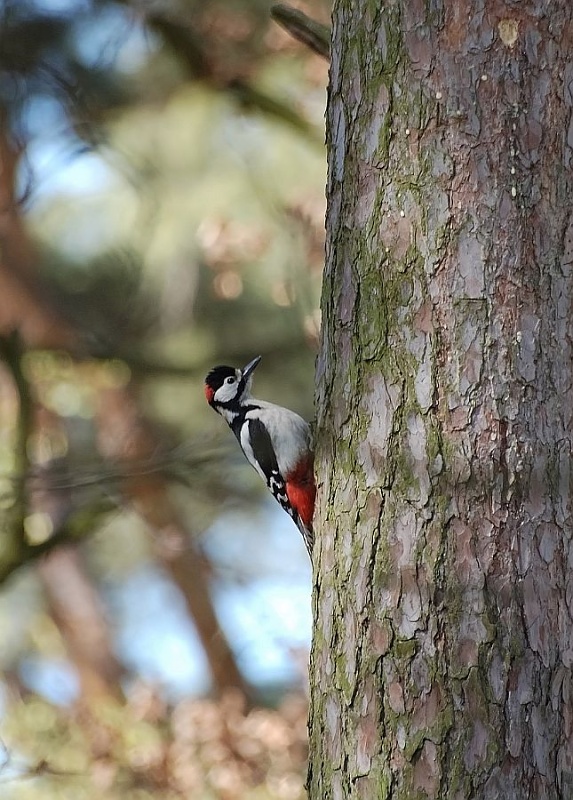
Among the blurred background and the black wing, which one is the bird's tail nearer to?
the black wing

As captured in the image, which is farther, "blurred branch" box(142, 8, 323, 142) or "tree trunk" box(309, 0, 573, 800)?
"blurred branch" box(142, 8, 323, 142)

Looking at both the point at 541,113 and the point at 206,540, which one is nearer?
the point at 541,113

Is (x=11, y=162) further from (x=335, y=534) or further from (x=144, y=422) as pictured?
(x=335, y=534)

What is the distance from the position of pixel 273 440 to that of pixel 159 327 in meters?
2.67

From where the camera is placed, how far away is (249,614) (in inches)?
255

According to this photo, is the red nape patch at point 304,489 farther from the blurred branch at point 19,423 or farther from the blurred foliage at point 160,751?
the blurred foliage at point 160,751

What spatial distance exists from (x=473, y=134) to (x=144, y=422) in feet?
15.7

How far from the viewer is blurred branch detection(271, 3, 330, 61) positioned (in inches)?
131

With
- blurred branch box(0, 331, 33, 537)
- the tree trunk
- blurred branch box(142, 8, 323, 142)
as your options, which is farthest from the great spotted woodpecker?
blurred branch box(142, 8, 323, 142)

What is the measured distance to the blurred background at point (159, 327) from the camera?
16.4 ft

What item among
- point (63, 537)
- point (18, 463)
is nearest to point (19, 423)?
point (18, 463)

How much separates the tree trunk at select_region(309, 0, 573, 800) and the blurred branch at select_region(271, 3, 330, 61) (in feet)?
2.96

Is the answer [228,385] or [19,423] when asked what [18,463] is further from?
[228,385]

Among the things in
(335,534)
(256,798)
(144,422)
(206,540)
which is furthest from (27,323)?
(335,534)
